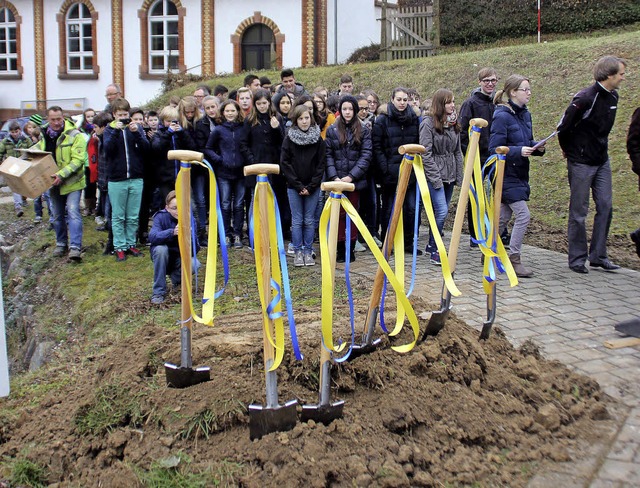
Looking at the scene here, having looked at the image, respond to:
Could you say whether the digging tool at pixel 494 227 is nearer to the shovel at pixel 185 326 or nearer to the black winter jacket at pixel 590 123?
the shovel at pixel 185 326

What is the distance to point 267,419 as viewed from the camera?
357 centimetres

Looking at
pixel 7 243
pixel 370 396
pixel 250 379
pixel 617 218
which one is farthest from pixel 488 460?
pixel 7 243

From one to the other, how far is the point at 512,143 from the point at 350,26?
66.9 ft

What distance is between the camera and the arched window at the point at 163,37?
28.5m

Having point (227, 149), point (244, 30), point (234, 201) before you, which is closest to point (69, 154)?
point (227, 149)

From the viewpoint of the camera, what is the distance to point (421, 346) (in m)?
4.46

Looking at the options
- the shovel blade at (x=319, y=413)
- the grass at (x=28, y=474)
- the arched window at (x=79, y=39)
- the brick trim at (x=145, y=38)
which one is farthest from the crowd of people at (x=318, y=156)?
the arched window at (x=79, y=39)

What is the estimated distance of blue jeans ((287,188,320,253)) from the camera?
844cm

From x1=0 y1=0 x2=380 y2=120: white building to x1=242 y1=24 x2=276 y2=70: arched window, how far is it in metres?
0.04

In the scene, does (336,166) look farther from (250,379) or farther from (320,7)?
(320,7)

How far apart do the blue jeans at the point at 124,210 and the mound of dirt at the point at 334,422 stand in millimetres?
4853

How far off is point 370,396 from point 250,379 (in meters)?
0.69

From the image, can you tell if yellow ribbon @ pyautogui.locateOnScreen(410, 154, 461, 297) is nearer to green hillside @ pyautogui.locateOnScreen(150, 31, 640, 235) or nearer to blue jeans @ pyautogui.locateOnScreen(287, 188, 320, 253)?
blue jeans @ pyautogui.locateOnScreen(287, 188, 320, 253)

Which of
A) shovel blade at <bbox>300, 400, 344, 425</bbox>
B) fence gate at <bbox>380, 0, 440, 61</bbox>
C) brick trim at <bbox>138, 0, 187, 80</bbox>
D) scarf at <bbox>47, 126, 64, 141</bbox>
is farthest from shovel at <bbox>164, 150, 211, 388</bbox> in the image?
brick trim at <bbox>138, 0, 187, 80</bbox>
